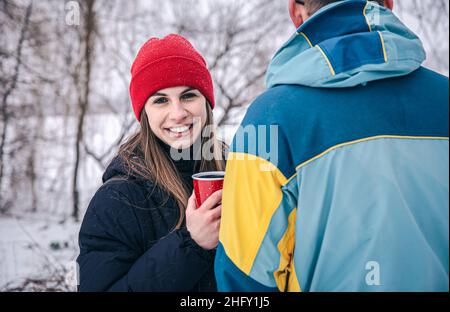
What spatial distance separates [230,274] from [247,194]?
9.9 inches

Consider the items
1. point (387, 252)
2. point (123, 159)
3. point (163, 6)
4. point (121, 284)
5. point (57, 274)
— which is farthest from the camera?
point (163, 6)

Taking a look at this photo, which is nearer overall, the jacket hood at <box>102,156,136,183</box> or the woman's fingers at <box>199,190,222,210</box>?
the woman's fingers at <box>199,190,222,210</box>

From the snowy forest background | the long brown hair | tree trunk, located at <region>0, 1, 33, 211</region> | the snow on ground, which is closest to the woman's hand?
the long brown hair

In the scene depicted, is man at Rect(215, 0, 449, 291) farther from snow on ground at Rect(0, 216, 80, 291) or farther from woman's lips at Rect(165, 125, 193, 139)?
snow on ground at Rect(0, 216, 80, 291)

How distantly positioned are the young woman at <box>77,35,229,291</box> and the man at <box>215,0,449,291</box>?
1.03ft

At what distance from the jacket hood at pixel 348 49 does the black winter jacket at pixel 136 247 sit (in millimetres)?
762

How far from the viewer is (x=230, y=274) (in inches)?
42.8

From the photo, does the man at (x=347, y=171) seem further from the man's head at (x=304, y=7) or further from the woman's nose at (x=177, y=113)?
the woman's nose at (x=177, y=113)

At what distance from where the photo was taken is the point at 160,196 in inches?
Result: 64.2

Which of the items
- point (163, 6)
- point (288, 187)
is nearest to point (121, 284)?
point (288, 187)

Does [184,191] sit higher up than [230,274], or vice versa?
[184,191]

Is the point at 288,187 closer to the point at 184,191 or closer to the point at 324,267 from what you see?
the point at 324,267

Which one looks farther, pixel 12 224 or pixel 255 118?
pixel 12 224

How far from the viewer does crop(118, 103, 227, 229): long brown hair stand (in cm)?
165
